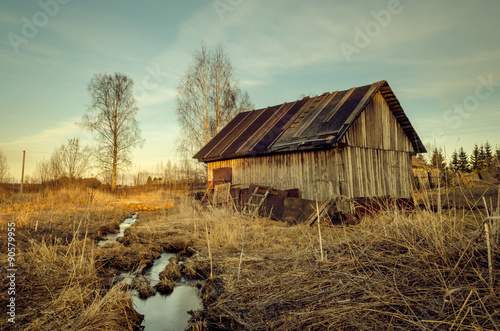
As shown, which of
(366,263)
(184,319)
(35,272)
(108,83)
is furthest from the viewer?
(108,83)

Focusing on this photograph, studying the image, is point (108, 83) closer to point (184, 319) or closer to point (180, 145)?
point (180, 145)

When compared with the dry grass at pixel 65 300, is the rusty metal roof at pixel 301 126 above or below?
above

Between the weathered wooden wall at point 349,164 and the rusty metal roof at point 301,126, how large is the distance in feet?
1.62

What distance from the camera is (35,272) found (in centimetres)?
405

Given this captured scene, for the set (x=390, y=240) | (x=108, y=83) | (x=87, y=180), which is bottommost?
(x=390, y=240)

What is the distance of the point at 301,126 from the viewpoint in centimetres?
1206

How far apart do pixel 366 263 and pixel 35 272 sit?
435 cm

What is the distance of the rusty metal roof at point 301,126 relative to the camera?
35.0ft

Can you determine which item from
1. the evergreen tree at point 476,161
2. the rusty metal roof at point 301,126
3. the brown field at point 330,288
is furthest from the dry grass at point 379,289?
the evergreen tree at point 476,161

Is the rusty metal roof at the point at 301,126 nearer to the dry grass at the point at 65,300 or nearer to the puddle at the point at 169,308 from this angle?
the puddle at the point at 169,308

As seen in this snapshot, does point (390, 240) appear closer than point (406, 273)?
No

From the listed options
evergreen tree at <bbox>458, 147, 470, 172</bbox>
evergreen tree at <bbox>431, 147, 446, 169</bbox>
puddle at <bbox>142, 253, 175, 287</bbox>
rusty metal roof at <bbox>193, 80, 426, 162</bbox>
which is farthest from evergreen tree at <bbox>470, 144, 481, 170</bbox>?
puddle at <bbox>142, 253, 175, 287</bbox>

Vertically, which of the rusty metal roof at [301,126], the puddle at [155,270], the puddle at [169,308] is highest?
the rusty metal roof at [301,126]

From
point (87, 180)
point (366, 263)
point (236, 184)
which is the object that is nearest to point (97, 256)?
point (366, 263)
